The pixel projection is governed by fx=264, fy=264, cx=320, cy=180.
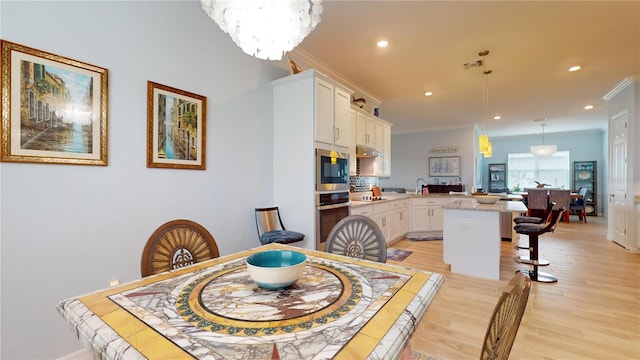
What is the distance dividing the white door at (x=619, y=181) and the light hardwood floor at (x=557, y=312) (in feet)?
2.55

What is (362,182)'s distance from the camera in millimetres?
4906

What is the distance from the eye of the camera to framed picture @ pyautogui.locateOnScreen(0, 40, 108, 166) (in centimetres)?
149

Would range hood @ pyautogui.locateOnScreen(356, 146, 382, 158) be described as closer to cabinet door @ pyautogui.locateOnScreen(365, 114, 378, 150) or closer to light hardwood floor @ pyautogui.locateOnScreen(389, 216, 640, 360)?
cabinet door @ pyautogui.locateOnScreen(365, 114, 378, 150)

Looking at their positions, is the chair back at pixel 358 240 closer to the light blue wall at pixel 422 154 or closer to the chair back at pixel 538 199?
the chair back at pixel 538 199

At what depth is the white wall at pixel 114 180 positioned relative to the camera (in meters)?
1.53

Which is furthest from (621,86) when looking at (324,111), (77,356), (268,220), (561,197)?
(77,356)

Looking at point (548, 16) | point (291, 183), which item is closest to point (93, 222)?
point (291, 183)

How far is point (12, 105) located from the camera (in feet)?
4.88

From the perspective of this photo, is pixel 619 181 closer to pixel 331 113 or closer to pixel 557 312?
pixel 557 312

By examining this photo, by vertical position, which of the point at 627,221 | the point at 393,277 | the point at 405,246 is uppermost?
the point at 393,277

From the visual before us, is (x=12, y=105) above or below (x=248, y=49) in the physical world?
below

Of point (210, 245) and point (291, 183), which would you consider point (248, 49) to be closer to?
point (210, 245)

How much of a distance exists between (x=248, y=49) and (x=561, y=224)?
27.9 feet

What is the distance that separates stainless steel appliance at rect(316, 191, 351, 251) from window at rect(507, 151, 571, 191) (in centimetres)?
912
